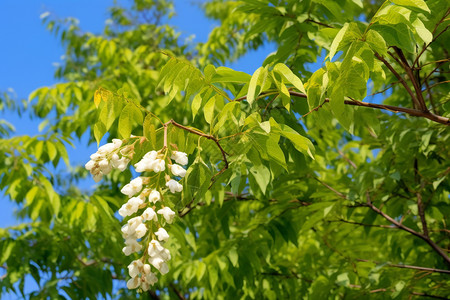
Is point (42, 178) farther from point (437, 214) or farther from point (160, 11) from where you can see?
point (160, 11)

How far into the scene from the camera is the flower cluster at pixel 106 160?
1.33 metres

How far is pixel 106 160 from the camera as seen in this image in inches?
52.4

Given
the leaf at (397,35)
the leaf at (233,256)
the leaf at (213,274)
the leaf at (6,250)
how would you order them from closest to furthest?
1. the leaf at (397,35)
2. the leaf at (233,256)
3. the leaf at (213,274)
4. the leaf at (6,250)

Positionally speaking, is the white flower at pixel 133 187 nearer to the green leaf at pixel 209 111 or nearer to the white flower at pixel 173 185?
the white flower at pixel 173 185

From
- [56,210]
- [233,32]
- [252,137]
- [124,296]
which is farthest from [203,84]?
[233,32]

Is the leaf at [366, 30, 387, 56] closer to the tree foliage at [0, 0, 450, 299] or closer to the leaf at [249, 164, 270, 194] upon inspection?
the tree foliage at [0, 0, 450, 299]

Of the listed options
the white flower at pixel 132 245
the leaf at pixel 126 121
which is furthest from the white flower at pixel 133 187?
the leaf at pixel 126 121

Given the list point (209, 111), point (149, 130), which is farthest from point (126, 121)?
point (209, 111)

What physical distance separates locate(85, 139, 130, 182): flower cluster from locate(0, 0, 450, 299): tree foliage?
9 centimetres

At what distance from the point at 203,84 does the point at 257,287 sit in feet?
6.60

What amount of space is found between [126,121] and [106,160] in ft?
0.65

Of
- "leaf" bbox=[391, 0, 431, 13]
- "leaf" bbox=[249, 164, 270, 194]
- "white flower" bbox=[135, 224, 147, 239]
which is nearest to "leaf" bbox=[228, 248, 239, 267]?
"leaf" bbox=[249, 164, 270, 194]

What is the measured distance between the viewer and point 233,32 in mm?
4855

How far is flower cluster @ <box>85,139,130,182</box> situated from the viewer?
133 centimetres
